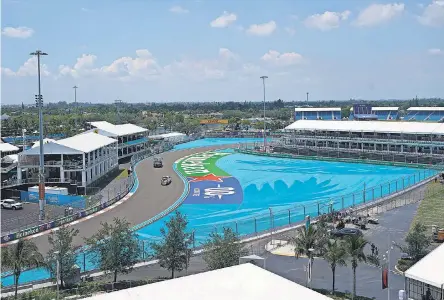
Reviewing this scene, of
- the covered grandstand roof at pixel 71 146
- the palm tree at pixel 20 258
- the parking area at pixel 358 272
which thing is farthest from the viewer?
the covered grandstand roof at pixel 71 146

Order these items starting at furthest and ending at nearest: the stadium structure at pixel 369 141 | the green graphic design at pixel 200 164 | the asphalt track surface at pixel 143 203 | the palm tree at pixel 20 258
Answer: the stadium structure at pixel 369 141 < the green graphic design at pixel 200 164 < the asphalt track surface at pixel 143 203 < the palm tree at pixel 20 258

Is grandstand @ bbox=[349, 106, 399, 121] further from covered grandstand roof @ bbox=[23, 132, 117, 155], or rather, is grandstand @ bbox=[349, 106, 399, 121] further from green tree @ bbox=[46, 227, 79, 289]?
green tree @ bbox=[46, 227, 79, 289]

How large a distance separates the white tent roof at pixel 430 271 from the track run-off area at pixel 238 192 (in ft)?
52.5

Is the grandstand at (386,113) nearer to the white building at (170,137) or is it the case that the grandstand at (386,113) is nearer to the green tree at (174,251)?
the white building at (170,137)

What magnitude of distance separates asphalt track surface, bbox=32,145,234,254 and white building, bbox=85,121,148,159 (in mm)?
8074

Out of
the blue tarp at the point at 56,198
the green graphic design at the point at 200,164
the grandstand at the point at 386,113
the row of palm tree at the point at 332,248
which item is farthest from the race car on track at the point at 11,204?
the grandstand at the point at 386,113

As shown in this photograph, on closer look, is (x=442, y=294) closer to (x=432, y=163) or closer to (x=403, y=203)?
(x=403, y=203)

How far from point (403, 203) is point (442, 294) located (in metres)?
27.3

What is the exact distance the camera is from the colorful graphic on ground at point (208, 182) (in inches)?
1924

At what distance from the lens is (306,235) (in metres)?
24.2

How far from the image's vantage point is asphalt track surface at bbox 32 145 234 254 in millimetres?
35478

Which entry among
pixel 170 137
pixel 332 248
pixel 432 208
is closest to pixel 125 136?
pixel 170 137

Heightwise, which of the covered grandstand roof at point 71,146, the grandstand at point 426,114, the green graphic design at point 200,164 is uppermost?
the grandstand at point 426,114

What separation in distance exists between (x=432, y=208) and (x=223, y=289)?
29.7 meters
